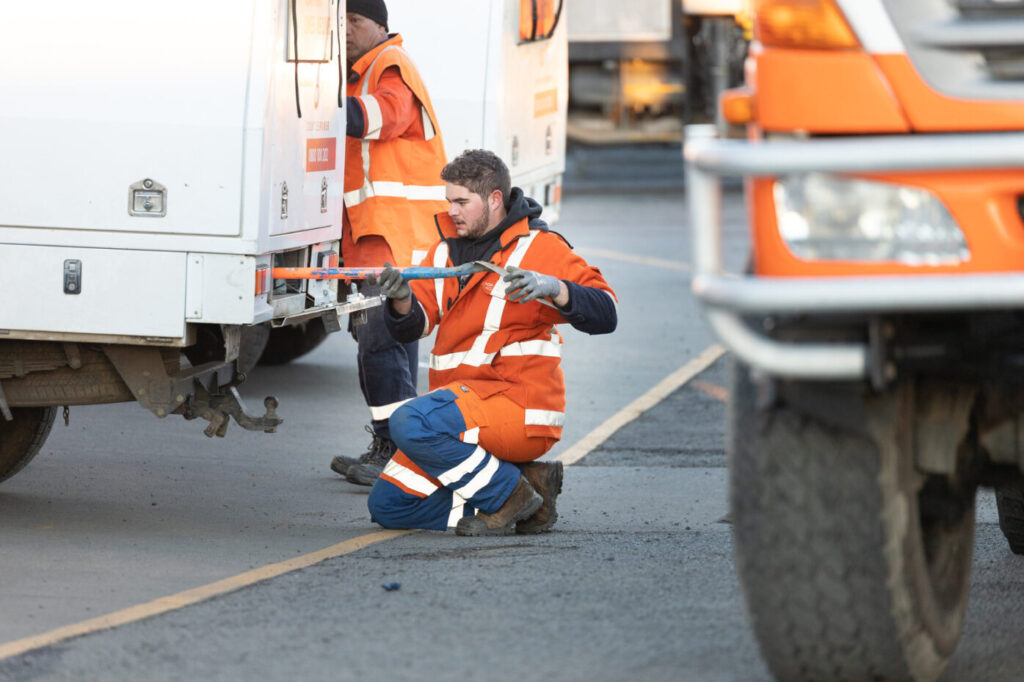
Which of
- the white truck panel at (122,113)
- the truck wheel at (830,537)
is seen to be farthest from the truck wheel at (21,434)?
the truck wheel at (830,537)

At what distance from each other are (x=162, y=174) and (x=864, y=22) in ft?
9.51

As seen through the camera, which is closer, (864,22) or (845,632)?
(864,22)

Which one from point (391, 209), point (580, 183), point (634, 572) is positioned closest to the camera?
point (634, 572)

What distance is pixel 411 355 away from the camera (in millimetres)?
7258

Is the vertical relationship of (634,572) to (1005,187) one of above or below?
below

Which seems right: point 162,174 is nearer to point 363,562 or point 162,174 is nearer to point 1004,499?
point 363,562

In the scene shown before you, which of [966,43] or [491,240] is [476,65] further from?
[966,43]

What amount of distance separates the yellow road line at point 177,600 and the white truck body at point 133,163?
0.84 metres

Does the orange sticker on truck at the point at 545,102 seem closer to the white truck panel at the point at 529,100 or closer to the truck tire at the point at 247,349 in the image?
the white truck panel at the point at 529,100

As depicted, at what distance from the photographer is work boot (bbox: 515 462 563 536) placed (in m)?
6.01

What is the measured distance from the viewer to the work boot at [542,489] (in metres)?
6.01

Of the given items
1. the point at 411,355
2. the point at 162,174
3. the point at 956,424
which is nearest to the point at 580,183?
the point at 411,355

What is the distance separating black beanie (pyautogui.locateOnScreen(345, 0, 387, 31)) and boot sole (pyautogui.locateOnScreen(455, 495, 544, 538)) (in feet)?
8.08

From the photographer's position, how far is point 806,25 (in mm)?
3205
